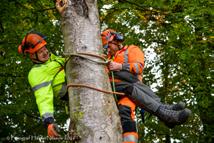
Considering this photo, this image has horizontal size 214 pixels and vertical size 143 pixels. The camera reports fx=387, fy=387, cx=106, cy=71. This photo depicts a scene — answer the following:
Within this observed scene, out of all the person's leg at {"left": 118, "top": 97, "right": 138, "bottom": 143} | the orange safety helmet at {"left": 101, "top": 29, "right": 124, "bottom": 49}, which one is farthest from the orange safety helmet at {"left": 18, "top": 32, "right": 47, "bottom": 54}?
the person's leg at {"left": 118, "top": 97, "right": 138, "bottom": 143}

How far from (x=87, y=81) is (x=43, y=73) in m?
1.00

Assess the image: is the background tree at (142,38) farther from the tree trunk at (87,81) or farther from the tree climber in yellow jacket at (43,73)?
the tree trunk at (87,81)

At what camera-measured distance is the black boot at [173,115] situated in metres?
3.65

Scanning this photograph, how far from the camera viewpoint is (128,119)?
3.58m

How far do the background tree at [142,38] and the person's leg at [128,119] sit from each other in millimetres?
4353

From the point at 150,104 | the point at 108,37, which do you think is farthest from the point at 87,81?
the point at 108,37

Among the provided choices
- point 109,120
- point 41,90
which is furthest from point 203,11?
point 109,120

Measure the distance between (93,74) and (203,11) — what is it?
17.3 ft

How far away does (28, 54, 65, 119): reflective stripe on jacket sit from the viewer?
3.52 m

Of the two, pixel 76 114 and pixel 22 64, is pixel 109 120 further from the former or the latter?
pixel 22 64

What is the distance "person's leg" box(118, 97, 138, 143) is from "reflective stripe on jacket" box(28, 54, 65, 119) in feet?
2.12

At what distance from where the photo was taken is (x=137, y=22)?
35.3 ft

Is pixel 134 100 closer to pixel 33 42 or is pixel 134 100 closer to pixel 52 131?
pixel 52 131

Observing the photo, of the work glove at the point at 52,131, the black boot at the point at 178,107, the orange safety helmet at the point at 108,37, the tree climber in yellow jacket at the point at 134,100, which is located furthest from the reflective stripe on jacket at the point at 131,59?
the work glove at the point at 52,131
